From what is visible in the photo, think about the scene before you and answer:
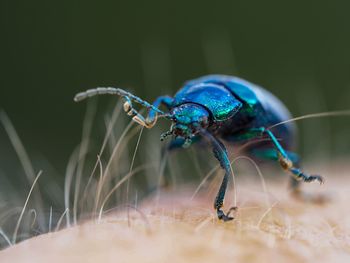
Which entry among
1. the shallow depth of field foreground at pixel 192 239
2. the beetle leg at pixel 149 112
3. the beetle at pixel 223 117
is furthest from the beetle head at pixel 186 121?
the shallow depth of field foreground at pixel 192 239

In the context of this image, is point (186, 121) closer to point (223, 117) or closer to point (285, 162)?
point (223, 117)

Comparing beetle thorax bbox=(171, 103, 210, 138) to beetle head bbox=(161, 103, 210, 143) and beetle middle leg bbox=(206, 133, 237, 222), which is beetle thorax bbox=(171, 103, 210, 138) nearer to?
beetle head bbox=(161, 103, 210, 143)

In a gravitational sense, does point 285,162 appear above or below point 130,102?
below

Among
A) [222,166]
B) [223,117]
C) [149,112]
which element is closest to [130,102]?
[149,112]

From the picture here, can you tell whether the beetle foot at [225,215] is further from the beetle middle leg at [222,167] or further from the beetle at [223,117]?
the beetle at [223,117]

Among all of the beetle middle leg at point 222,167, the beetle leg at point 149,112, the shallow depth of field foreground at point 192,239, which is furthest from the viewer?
the beetle leg at point 149,112

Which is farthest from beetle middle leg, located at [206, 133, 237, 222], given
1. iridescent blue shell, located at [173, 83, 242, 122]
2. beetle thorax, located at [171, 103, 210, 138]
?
iridescent blue shell, located at [173, 83, 242, 122]

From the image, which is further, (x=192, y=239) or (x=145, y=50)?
(x=145, y=50)
